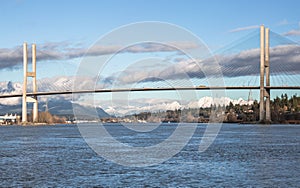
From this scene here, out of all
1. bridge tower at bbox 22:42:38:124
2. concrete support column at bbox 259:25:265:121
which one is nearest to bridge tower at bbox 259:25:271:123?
concrete support column at bbox 259:25:265:121

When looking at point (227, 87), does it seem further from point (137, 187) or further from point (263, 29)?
point (137, 187)

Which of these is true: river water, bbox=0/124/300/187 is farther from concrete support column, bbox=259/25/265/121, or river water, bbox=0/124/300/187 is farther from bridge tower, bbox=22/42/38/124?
bridge tower, bbox=22/42/38/124

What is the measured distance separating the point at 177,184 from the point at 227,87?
51.5m

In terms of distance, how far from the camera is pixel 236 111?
133875mm

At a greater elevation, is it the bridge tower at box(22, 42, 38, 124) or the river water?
the bridge tower at box(22, 42, 38, 124)

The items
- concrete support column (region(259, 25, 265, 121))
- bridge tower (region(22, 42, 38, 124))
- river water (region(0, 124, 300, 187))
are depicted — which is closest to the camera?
river water (region(0, 124, 300, 187))

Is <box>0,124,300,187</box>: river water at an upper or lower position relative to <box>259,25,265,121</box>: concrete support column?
lower

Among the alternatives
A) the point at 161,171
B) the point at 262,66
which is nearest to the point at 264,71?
the point at 262,66

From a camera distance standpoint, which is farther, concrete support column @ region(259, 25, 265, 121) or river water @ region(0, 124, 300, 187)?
concrete support column @ region(259, 25, 265, 121)

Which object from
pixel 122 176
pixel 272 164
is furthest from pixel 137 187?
A: pixel 272 164

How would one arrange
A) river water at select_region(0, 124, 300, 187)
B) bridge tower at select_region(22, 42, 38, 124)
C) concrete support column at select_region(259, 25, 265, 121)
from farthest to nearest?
bridge tower at select_region(22, 42, 38, 124), concrete support column at select_region(259, 25, 265, 121), river water at select_region(0, 124, 300, 187)

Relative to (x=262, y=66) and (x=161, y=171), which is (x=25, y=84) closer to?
(x=262, y=66)

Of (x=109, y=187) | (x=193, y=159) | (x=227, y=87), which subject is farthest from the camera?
(x=227, y=87)

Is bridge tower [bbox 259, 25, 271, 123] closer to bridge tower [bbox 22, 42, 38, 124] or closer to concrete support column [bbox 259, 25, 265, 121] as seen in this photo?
concrete support column [bbox 259, 25, 265, 121]
